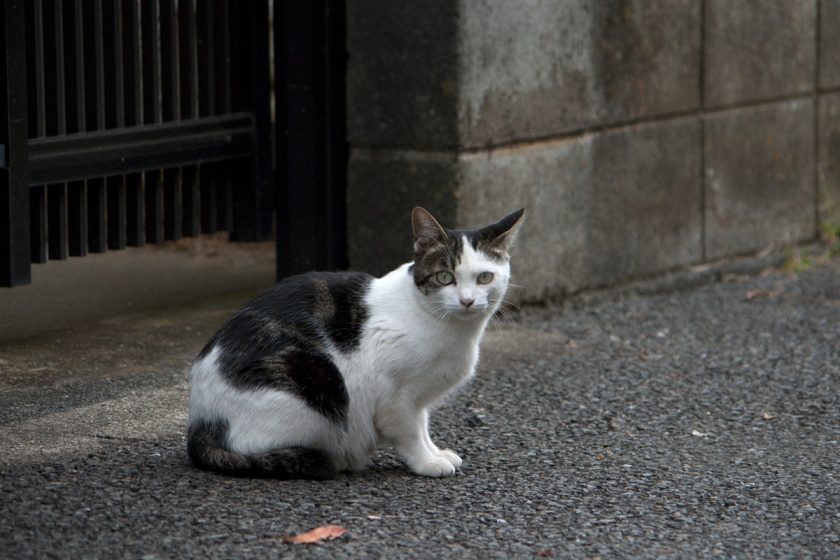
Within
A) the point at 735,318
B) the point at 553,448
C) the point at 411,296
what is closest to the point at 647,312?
the point at 735,318

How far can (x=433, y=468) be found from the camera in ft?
14.5

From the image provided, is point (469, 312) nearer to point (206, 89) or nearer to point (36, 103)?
point (36, 103)

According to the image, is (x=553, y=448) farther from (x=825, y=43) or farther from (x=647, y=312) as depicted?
(x=825, y=43)

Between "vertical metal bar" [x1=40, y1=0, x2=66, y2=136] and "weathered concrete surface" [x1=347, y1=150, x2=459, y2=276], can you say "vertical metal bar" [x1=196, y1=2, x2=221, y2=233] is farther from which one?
"vertical metal bar" [x1=40, y1=0, x2=66, y2=136]

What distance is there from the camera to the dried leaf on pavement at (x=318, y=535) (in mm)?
3729

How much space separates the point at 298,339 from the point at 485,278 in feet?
2.17

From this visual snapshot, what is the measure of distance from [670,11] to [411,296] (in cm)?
362

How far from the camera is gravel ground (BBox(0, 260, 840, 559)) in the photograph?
151 inches

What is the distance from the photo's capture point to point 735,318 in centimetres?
711

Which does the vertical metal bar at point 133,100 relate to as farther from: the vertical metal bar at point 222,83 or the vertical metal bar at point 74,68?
the vertical metal bar at point 222,83

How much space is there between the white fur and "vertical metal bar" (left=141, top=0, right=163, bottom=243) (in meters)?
2.09

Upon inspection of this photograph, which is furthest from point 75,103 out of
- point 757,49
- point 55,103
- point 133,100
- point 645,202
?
point 757,49

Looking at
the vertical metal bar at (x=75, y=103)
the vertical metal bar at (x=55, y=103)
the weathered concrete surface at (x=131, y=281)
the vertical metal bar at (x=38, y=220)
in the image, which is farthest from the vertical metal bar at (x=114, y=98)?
the weathered concrete surface at (x=131, y=281)

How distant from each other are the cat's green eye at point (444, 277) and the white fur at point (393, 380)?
0.02 m
